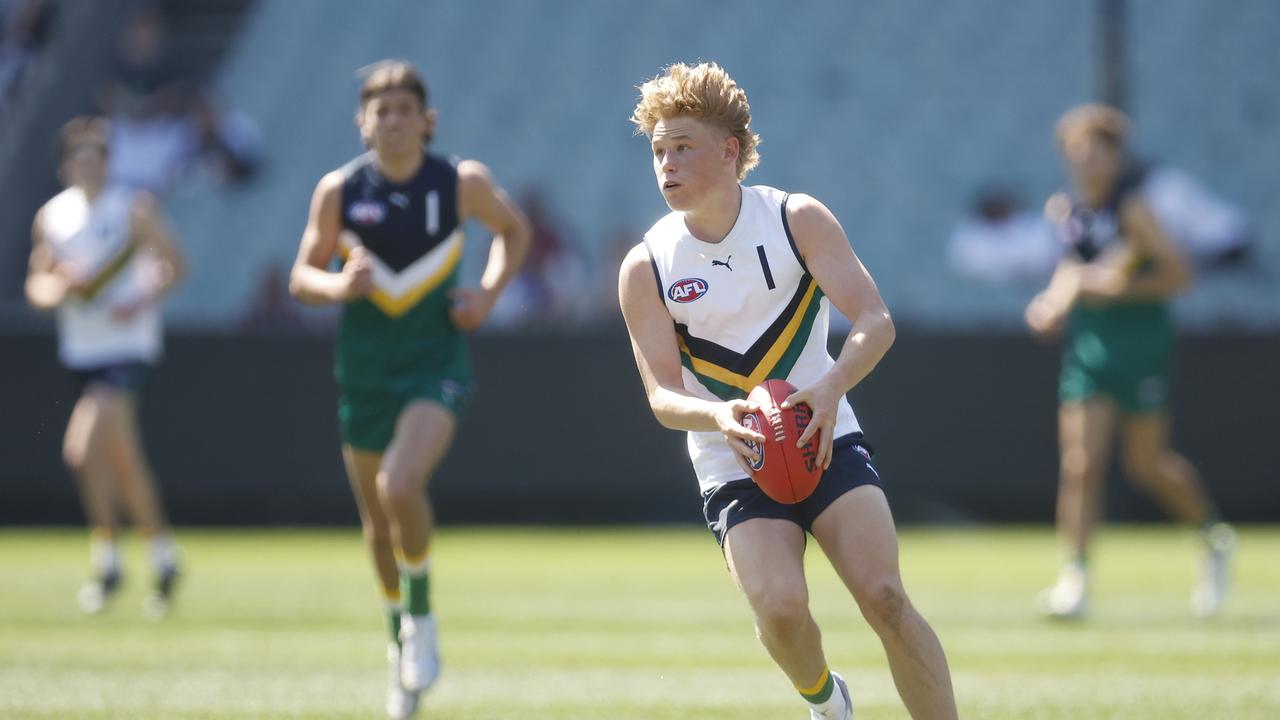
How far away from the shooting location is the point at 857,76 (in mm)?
22578

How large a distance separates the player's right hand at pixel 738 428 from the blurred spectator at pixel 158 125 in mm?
16429

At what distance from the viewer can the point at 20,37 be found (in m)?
21.8

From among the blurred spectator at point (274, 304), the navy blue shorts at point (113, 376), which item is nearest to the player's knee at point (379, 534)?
the navy blue shorts at point (113, 376)

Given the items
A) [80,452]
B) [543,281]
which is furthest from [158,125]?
[80,452]

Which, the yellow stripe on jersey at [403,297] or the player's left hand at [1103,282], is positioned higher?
the yellow stripe on jersey at [403,297]

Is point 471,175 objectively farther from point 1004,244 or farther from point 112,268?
point 1004,244

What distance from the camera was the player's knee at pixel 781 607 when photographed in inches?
199

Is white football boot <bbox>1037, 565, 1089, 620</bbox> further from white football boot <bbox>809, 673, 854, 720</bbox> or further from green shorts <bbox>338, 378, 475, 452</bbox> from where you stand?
white football boot <bbox>809, 673, 854, 720</bbox>

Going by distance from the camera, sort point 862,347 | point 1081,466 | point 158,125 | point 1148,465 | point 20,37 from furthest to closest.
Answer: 1. point 20,37
2. point 158,125
3. point 1148,465
4. point 1081,466
5. point 862,347

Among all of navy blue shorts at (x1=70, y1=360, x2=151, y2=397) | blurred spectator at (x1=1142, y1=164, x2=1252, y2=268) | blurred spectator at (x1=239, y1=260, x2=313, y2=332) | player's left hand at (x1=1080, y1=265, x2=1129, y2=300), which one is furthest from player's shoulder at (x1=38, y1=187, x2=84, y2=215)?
blurred spectator at (x1=1142, y1=164, x2=1252, y2=268)

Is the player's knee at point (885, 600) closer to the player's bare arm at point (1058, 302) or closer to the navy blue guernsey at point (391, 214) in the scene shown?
the navy blue guernsey at point (391, 214)

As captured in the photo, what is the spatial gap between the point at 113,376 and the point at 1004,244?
11.5 m

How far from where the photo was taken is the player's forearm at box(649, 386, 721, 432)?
5.14 meters

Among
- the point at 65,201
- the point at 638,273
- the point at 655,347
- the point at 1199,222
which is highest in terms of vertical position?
the point at 638,273
